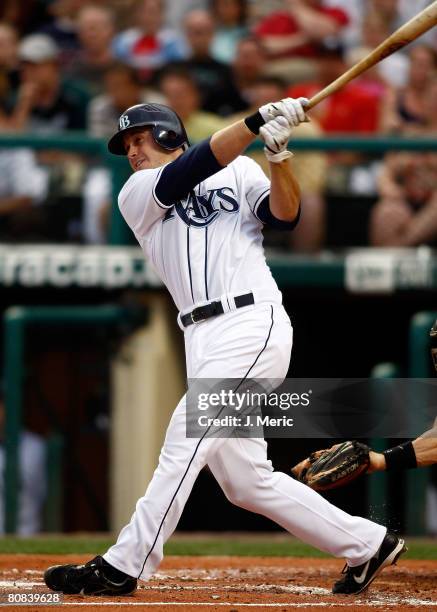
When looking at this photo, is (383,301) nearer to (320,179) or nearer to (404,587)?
(320,179)

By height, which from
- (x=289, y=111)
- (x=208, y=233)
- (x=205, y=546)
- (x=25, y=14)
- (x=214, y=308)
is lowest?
(x=205, y=546)

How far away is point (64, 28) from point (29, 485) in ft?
13.3

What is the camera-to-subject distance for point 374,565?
13.6 ft

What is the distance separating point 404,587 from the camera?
175 inches

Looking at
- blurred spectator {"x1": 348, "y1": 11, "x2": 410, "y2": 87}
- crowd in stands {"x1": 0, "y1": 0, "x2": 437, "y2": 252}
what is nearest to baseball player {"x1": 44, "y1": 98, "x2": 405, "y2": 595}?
crowd in stands {"x1": 0, "y1": 0, "x2": 437, "y2": 252}

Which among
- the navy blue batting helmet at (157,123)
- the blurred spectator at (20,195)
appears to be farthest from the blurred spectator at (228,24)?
the navy blue batting helmet at (157,123)

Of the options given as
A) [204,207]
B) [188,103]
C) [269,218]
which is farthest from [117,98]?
[269,218]

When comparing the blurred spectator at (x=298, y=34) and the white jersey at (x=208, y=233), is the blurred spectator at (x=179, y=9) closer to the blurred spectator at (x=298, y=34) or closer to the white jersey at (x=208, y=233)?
the blurred spectator at (x=298, y=34)

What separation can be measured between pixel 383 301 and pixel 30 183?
2.43 m

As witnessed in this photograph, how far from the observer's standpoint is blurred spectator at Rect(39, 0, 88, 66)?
9633mm

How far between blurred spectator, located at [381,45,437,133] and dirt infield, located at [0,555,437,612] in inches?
143

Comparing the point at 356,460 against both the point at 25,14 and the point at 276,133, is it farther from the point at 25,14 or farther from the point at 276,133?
the point at 25,14

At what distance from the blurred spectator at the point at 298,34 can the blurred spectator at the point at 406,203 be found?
5.20ft

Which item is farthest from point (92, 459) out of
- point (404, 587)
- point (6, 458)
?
point (404, 587)
